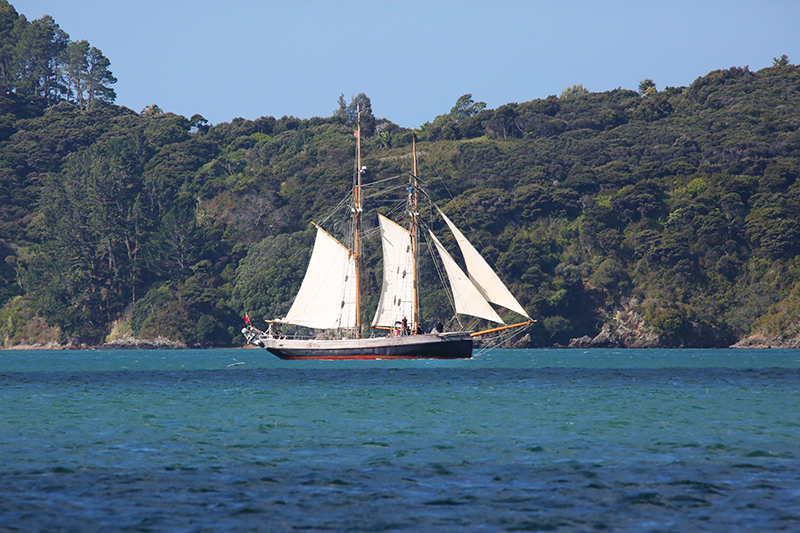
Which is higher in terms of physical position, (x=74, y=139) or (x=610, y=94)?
(x=610, y=94)

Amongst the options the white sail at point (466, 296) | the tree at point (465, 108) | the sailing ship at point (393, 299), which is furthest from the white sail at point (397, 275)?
the tree at point (465, 108)

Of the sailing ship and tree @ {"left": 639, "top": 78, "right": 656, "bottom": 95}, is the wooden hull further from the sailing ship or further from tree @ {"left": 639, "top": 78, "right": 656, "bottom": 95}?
tree @ {"left": 639, "top": 78, "right": 656, "bottom": 95}

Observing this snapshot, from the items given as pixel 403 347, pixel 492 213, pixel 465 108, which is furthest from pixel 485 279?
pixel 465 108

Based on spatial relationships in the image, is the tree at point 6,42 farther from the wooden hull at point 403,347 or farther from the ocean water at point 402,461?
the ocean water at point 402,461

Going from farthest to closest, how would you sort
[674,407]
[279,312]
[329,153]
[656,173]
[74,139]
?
1. [74,139]
2. [329,153]
3. [656,173]
4. [279,312]
5. [674,407]

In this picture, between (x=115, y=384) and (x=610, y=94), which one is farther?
(x=610, y=94)

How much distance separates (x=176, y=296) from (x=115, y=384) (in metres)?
78.3

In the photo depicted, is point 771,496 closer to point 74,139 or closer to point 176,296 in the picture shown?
point 176,296

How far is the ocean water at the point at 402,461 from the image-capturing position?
12.0 meters

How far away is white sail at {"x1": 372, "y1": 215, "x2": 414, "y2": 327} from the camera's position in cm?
5981

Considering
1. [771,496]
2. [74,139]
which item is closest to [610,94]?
[74,139]

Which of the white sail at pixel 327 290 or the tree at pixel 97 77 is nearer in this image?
the white sail at pixel 327 290

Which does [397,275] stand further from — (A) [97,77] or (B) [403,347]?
(A) [97,77]

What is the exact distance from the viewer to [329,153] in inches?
5753
